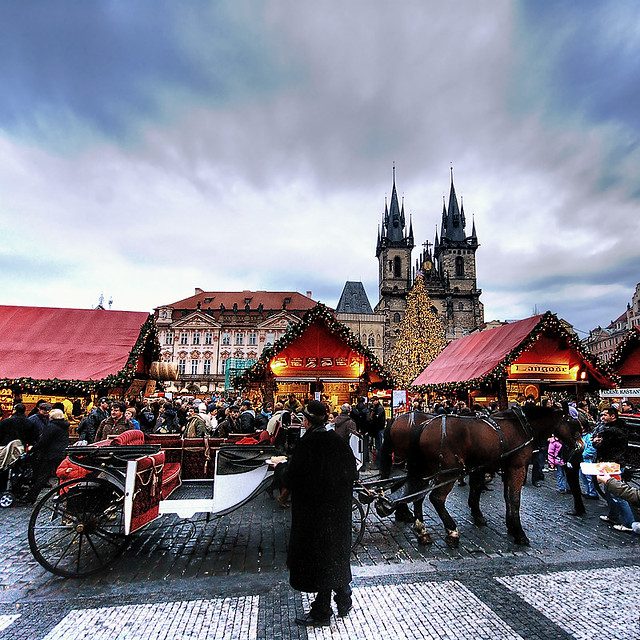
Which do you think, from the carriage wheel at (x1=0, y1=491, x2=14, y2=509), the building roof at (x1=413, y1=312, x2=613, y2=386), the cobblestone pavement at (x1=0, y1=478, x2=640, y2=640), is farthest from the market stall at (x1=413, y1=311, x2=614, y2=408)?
the carriage wheel at (x1=0, y1=491, x2=14, y2=509)

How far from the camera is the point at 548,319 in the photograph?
45.5 feet

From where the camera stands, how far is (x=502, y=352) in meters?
14.2

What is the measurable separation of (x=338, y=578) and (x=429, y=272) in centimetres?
7518

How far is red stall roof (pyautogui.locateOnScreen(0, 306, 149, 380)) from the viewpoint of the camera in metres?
11.9

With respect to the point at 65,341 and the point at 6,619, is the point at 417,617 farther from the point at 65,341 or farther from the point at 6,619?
the point at 65,341

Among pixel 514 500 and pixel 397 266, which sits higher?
pixel 397 266

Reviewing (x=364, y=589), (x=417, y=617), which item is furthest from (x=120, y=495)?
(x=417, y=617)

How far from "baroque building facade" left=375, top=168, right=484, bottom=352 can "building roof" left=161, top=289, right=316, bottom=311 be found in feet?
62.0

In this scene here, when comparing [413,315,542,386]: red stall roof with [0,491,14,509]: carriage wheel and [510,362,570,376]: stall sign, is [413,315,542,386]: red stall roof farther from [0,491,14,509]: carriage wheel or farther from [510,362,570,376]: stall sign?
[0,491,14,509]: carriage wheel

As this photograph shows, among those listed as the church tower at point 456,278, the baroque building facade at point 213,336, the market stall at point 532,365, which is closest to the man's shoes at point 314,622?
the market stall at point 532,365

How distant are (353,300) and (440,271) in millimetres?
17430

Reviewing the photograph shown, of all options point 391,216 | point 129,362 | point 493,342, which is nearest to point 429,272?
point 391,216

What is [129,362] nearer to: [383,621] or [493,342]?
[383,621]

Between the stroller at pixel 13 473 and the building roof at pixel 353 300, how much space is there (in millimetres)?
67305
